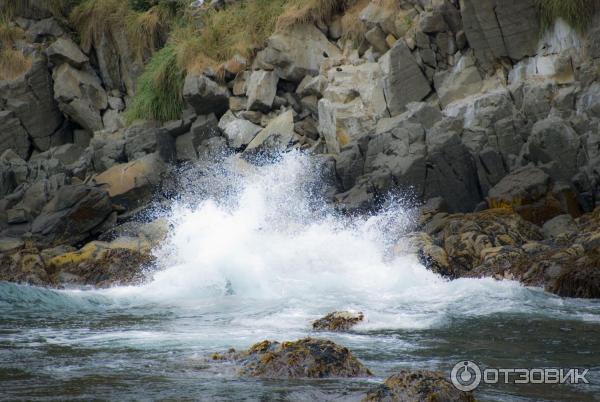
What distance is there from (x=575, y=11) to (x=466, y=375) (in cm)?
1149

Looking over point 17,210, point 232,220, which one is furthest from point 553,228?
point 17,210

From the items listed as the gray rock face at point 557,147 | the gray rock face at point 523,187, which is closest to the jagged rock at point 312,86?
the gray rock face at point 557,147

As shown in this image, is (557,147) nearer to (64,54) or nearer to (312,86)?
(312,86)

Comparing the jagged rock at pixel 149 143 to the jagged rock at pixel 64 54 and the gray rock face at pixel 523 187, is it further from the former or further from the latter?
the gray rock face at pixel 523 187

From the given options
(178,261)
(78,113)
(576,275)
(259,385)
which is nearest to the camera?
(259,385)

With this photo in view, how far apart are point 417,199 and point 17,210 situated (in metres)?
8.35

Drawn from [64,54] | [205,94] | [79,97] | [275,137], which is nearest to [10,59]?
[64,54]

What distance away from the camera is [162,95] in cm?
2145

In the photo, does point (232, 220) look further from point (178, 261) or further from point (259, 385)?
point (259, 385)

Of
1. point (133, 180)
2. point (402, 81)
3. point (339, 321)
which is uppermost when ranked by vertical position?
point (402, 81)

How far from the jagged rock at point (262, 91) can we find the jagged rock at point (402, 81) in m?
3.09

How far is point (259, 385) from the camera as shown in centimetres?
581

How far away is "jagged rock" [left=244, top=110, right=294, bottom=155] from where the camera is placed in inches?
721
